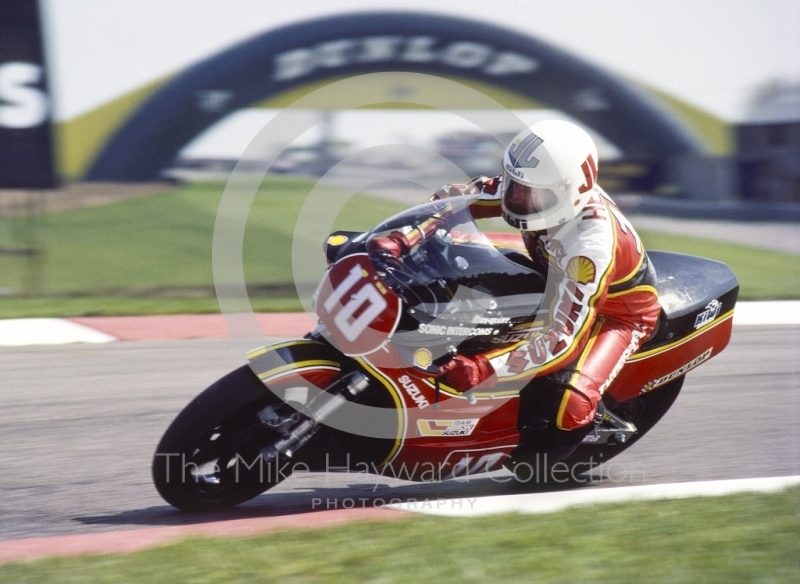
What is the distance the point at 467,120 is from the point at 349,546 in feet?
5.28

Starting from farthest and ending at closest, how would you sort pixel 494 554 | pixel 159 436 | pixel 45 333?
1. pixel 45 333
2. pixel 159 436
3. pixel 494 554

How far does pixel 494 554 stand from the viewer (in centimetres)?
321

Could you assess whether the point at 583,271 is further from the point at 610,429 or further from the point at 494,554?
the point at 494,554

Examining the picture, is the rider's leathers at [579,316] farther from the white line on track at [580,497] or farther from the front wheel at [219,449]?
the front wheel at [219,449]

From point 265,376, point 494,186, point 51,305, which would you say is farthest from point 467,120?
point 51,305

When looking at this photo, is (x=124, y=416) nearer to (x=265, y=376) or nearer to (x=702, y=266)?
(x=265, y=376)

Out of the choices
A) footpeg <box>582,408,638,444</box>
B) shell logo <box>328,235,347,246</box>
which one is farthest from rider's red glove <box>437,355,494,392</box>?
footpeg <box>582,408,638,444</box>

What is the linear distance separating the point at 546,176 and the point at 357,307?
3.12 feet

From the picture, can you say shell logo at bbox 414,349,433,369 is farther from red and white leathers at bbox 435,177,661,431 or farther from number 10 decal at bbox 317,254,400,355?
red and white leathers at bbox 435,177,661,431

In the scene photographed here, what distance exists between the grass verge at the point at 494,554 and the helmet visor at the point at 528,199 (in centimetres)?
124

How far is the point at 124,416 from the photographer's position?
5414 millimetres

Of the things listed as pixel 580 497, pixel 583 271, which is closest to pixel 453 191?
pixel 583 271

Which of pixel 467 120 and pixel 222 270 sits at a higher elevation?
pixel 467 120

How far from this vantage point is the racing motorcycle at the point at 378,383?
3.49 metres
